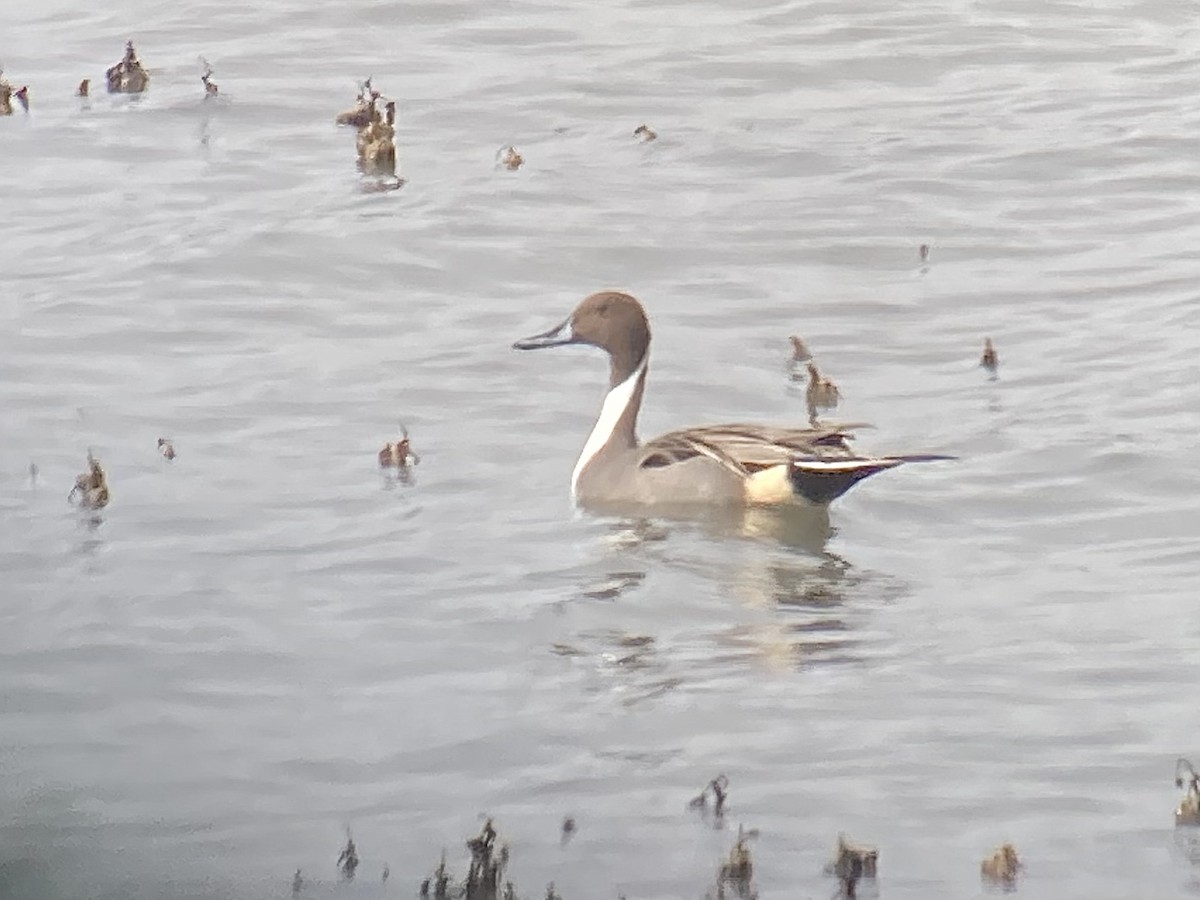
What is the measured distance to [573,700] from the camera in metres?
6.43

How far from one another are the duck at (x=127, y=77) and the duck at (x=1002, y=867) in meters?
9.26

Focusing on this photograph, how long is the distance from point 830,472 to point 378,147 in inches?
182

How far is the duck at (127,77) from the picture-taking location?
44.2 feet

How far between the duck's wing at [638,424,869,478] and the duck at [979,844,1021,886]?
3246 mm

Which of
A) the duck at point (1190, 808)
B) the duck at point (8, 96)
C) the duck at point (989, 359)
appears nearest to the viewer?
the duck at point (1190, 808)

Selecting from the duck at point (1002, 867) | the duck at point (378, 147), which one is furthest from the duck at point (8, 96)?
the duck at point (1002, 867)

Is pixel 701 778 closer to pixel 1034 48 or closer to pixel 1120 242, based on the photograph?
pixel 1120 242

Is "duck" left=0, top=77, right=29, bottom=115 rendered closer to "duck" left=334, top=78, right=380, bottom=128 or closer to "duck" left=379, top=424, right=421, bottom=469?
"duck" left=334, top=78, right=380, bottom=128

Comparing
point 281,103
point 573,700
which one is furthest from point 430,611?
point 281,103

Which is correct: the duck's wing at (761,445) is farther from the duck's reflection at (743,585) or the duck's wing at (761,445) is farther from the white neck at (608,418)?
the white neck at (608,418)

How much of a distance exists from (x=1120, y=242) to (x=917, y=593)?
15.1 ft

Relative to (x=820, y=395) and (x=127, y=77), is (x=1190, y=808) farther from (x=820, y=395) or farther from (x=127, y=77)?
(x=127, y=77)

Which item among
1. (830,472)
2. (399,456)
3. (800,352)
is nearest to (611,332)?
(800,352)

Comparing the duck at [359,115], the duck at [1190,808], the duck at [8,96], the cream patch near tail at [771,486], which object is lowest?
the duck at [1190,808]
